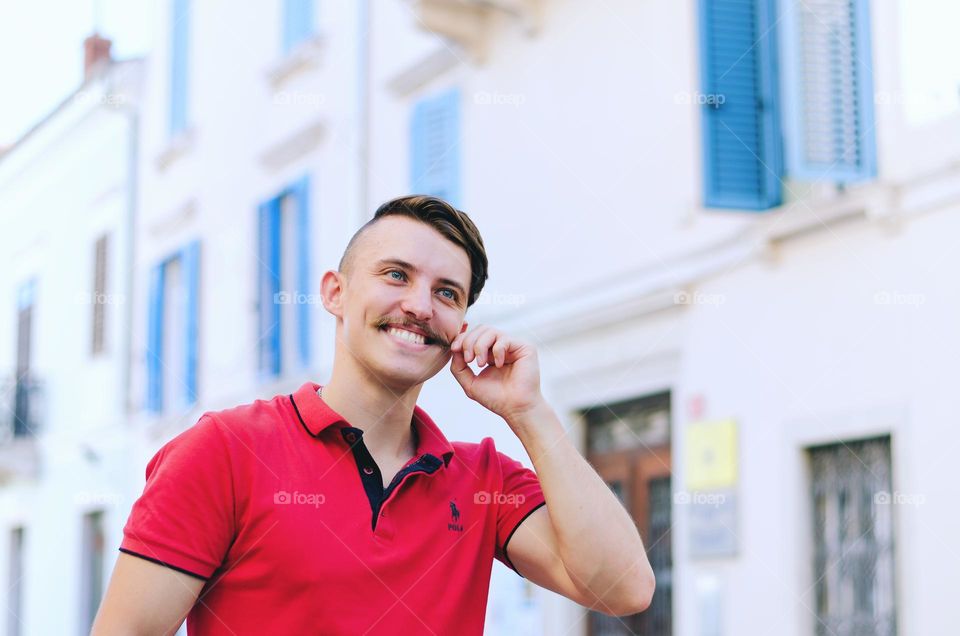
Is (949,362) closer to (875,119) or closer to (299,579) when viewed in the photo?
(875,119)

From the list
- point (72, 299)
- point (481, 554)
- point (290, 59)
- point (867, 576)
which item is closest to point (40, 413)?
point (72, 299)

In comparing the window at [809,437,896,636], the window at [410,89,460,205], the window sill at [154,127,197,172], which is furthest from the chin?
the window sill at [154,127,197,172]

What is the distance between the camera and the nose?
253cm

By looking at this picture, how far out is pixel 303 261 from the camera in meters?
14.7

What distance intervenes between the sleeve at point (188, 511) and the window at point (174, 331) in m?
14.9

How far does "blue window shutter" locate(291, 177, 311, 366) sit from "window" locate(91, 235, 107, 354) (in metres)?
5.90

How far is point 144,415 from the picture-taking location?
18266 mm

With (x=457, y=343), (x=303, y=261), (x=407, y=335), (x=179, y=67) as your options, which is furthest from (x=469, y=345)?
(x=179, y=67)

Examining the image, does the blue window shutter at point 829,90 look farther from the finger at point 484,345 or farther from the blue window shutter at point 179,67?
the blue window shutter at point 179,67

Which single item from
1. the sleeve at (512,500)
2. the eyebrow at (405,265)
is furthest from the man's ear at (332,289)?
the sleeve at (512,500)

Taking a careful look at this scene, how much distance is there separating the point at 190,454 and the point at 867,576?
6.44m

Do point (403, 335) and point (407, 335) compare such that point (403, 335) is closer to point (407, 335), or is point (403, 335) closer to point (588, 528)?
point (407, 335)

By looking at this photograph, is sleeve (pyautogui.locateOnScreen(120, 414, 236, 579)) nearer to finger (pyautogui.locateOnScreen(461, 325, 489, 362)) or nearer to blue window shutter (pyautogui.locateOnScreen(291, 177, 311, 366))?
finger (pyautogui.locateOnScreen(461, 325, 489, 362))

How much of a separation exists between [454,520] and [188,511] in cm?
47
